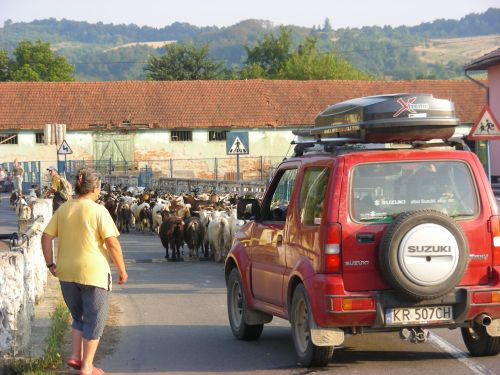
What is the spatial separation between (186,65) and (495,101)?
55706 mm

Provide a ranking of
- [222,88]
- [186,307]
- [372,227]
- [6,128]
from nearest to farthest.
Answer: [372,227] → [186,307] → [6,128] → [222,88]

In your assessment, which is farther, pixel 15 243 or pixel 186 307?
pixel 186 307

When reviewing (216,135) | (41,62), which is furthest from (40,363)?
(41,62)

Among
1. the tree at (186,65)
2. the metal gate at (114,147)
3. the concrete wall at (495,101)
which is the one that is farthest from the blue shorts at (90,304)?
the tree at (186,65)

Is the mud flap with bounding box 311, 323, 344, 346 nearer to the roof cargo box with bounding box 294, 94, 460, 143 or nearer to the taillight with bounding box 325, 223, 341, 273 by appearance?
the taillight with bounding box 325, 223, 341, 273

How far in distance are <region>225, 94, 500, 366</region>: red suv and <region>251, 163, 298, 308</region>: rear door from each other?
0.08 m

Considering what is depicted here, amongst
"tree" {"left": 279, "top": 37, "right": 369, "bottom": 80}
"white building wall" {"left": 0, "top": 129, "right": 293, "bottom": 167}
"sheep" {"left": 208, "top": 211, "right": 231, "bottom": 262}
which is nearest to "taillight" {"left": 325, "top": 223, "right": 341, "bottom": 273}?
"sheep" {"left": 208, "top": 211, "right": 231, "bottom": 262}

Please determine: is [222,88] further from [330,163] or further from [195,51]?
[330,163]

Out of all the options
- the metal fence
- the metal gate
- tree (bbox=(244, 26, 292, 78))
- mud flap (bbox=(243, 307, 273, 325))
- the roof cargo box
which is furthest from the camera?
tree (bbox=(244, 26, 292, 78))

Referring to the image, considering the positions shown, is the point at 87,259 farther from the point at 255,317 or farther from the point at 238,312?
the point at 238,312

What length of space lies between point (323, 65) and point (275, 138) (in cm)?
3067

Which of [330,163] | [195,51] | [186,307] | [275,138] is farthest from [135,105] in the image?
[330,163]

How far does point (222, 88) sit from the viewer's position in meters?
68.0

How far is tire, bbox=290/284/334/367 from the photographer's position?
9.43 metres
